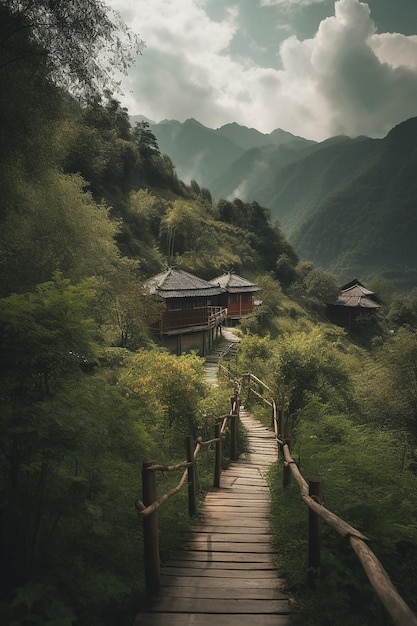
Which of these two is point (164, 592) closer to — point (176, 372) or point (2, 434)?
point (2, 434)

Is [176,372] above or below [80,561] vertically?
above

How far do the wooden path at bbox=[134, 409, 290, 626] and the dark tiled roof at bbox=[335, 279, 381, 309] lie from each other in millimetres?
40224

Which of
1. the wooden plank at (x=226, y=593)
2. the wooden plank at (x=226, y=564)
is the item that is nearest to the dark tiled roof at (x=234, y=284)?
the wooden plank at (x=226, y=564)

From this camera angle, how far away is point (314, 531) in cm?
343

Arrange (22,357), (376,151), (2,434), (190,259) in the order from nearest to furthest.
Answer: (2,434) → (22,357) → (190,259) → (376,151)

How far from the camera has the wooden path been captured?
10.0 ft

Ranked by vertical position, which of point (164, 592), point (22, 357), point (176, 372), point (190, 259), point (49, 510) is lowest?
point (164, 592)

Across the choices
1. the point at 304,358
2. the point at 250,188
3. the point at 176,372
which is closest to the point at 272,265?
the point at 304,358

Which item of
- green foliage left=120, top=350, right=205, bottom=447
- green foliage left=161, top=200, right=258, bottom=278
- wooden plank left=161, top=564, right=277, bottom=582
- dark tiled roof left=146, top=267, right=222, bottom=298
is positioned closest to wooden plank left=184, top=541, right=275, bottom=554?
wooden plank left=161, top=564, right=277, bottom=582

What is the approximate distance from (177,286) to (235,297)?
11.6m

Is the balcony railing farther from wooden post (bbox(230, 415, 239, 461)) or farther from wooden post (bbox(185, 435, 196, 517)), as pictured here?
wooden post (bbox(185, 435, 196, 517))

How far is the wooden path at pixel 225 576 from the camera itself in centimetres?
305

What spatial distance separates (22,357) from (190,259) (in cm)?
3595

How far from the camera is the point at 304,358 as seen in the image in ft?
40.3
